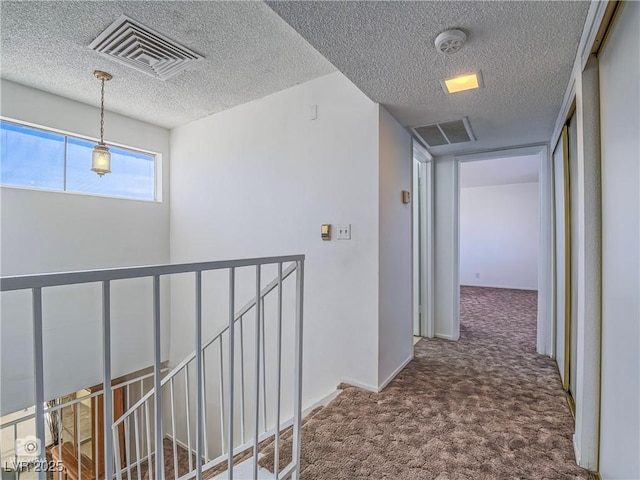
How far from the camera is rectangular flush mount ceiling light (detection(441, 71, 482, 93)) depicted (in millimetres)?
2014

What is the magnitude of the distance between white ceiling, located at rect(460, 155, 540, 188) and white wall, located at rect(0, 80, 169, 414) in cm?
463

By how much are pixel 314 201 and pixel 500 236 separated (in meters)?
6.41

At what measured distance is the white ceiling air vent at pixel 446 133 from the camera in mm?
2803

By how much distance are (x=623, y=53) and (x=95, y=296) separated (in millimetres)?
4254

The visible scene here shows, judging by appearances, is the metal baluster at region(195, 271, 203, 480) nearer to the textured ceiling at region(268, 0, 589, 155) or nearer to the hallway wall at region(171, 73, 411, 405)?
the textured ceiling at region(268, 0, 589, 155)

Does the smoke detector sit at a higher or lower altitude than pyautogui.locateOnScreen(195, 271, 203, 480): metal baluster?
higher

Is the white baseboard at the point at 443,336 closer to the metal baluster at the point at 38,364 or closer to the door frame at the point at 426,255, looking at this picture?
the door frame at the point at 426,255

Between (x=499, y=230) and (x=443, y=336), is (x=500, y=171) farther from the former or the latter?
(x=443, y=336)

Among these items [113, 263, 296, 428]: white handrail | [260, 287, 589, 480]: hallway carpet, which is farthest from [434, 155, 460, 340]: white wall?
[113, 263, 296, 428]: white handrail

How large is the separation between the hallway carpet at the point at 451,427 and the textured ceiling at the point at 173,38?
252cm

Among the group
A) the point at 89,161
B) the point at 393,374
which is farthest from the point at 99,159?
the point at 393,374

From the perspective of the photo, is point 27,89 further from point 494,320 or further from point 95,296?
point 494,320

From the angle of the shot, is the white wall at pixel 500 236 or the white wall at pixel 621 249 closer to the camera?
the white wall at pixel 621 249

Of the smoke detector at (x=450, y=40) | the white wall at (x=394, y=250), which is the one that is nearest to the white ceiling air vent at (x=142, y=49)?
the white wall at (x=394, y=250)
